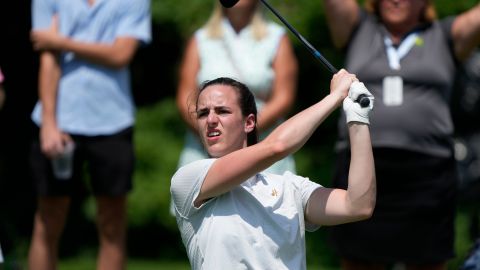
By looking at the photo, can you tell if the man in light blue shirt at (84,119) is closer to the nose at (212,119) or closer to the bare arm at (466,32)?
the bare arm at (466,32)

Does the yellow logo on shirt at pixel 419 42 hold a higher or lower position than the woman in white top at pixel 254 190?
higher

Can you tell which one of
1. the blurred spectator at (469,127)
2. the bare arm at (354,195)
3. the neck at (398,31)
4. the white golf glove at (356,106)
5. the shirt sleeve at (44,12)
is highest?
the shirt sleeve at (44,12)

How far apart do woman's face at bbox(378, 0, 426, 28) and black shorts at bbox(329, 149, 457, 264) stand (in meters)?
0.71

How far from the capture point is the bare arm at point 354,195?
4.21 m

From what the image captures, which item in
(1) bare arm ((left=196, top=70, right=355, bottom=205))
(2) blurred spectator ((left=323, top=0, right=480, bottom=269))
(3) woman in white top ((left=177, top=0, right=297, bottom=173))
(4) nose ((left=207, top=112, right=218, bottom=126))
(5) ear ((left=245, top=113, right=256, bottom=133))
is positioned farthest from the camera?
(3) woman in white top ((left=177, top=0, right=297, bottom=173))

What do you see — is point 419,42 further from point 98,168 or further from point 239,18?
point 98,168

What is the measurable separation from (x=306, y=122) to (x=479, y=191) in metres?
5.22

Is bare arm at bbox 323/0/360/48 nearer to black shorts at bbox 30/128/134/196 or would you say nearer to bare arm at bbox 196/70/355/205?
black shorts at bbox 30/128/134/196

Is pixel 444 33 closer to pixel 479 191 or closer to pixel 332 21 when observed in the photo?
pixel 332 21

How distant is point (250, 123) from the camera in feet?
15.0

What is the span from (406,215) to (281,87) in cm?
102

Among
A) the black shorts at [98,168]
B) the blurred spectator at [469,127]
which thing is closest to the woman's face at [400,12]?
the black shorts at [98,168]

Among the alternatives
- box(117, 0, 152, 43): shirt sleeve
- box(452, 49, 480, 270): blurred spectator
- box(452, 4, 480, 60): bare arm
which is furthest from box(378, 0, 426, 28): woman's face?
box(452, 49, 480, 270): blurred spectator

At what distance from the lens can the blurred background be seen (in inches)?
379
